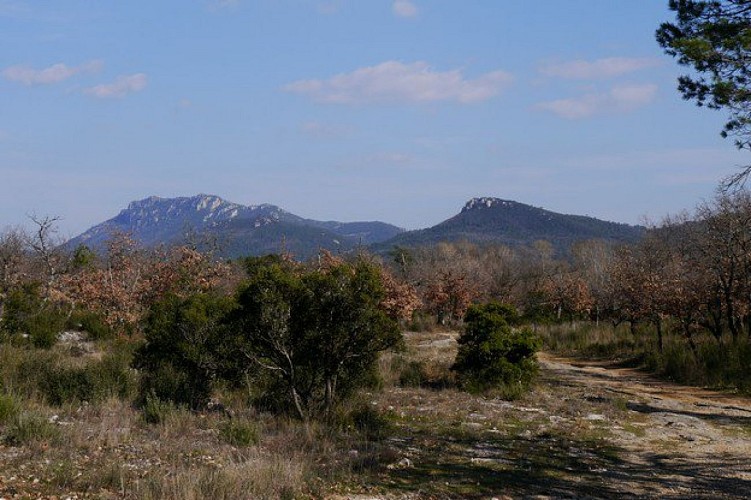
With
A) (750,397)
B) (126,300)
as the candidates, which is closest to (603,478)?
(750,397)

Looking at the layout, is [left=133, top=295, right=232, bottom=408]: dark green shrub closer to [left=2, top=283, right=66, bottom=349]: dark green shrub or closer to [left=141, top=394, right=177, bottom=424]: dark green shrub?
[left=141, top=394, right=177, bottom=424]: dark green shrub

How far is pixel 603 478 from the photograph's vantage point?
8.34 metres

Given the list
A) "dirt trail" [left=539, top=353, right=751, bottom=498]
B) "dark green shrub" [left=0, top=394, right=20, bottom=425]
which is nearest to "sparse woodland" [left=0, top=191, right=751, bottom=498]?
"dark green shrub" [left=0, top=394, right=20, bottom=425]

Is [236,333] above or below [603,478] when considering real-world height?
above

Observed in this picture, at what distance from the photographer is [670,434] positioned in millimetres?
11719

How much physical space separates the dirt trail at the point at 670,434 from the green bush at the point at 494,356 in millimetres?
1186

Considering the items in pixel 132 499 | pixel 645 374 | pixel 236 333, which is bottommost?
pixel 645 374

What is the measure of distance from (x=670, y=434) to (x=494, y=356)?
5307 millimetres

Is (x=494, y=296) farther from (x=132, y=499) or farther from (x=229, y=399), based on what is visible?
(x=132, y=499)

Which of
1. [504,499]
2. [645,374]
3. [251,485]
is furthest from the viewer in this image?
[645,374]

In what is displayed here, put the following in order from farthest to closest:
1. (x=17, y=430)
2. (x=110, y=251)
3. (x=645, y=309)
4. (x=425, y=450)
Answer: (x=110, y=251)
(x=645, y=309)
(x=425, y=450)
(x=17, y=430)

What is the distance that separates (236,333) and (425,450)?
13.0ft

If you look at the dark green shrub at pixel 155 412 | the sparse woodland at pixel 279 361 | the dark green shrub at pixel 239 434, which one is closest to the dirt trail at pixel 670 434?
the sparse woodland at pixel 279 361

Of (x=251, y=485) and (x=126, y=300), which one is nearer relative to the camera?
(x=251, y=485)
